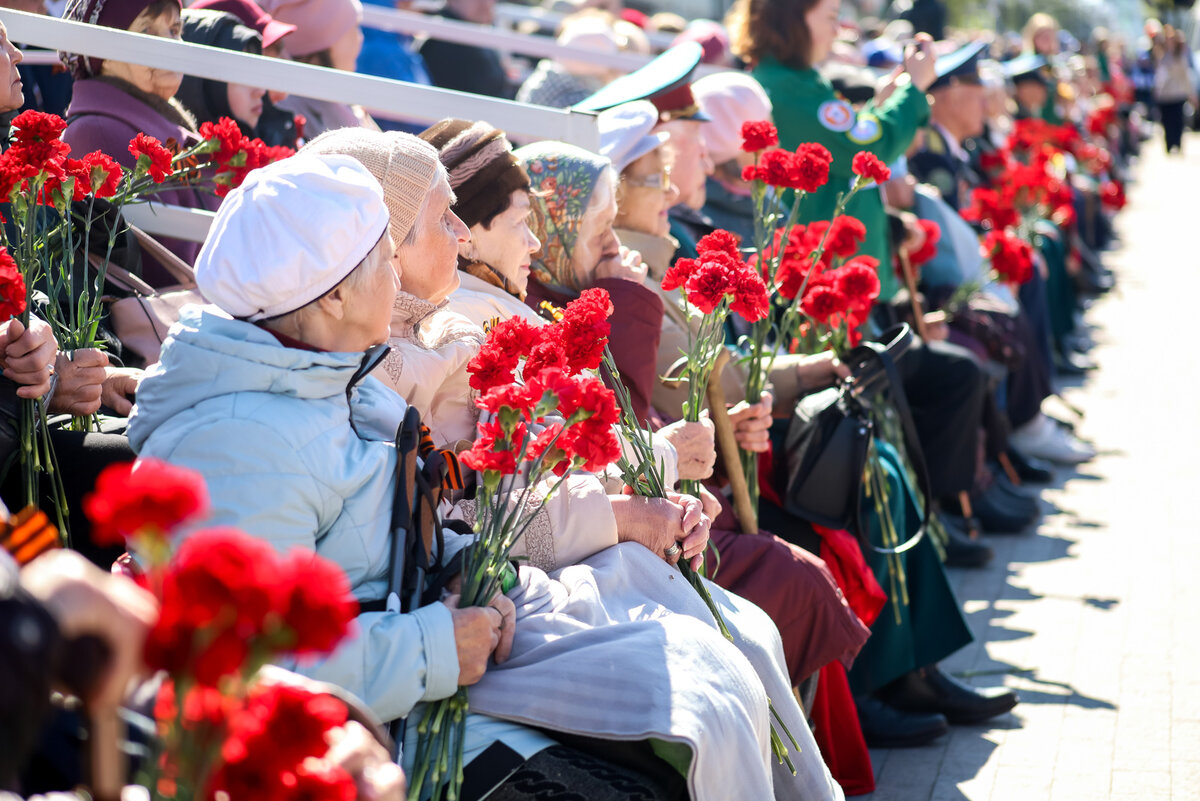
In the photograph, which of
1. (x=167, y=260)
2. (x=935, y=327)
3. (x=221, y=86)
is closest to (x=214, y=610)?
(x=167, y=260)

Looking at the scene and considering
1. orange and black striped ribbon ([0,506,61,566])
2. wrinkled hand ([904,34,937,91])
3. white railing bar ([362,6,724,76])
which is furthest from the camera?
white railing bar ([362,6,724,76])

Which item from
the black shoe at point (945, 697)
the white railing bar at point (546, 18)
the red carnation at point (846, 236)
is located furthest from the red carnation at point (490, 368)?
the white railing bar at point (546, 18)

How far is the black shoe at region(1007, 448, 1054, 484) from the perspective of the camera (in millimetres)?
6492

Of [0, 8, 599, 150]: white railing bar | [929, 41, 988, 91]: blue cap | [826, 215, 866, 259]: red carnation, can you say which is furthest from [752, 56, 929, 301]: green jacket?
[0, 8, 599, 150]: white railing bar

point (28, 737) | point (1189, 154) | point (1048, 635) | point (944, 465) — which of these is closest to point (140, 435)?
point (28, 737)

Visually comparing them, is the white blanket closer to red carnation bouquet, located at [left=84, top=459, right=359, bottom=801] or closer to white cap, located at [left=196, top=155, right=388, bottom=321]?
white cap, located at [left=196, top=155, right=388, bottom=321]

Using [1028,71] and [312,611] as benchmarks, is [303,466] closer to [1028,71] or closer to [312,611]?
[312,611]

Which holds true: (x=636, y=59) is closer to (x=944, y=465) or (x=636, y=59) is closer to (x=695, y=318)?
(x=944, y=465)

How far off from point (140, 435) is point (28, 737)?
1059 mm

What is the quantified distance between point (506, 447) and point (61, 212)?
113 centimetres

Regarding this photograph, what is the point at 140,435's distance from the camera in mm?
2059

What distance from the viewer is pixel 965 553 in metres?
5.25

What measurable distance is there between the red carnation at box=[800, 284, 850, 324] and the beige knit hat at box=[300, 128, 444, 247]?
1304 millimetres

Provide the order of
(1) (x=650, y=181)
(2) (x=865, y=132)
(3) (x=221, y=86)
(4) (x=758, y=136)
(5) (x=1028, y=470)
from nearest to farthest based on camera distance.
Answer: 1. (4) (x=758, y=136)
2. (1) (x=650, y=181)
3. (3) (x=221, y=86)
4. (2) (x=865, y=132)
5. (5) (x=1028, y=470)
